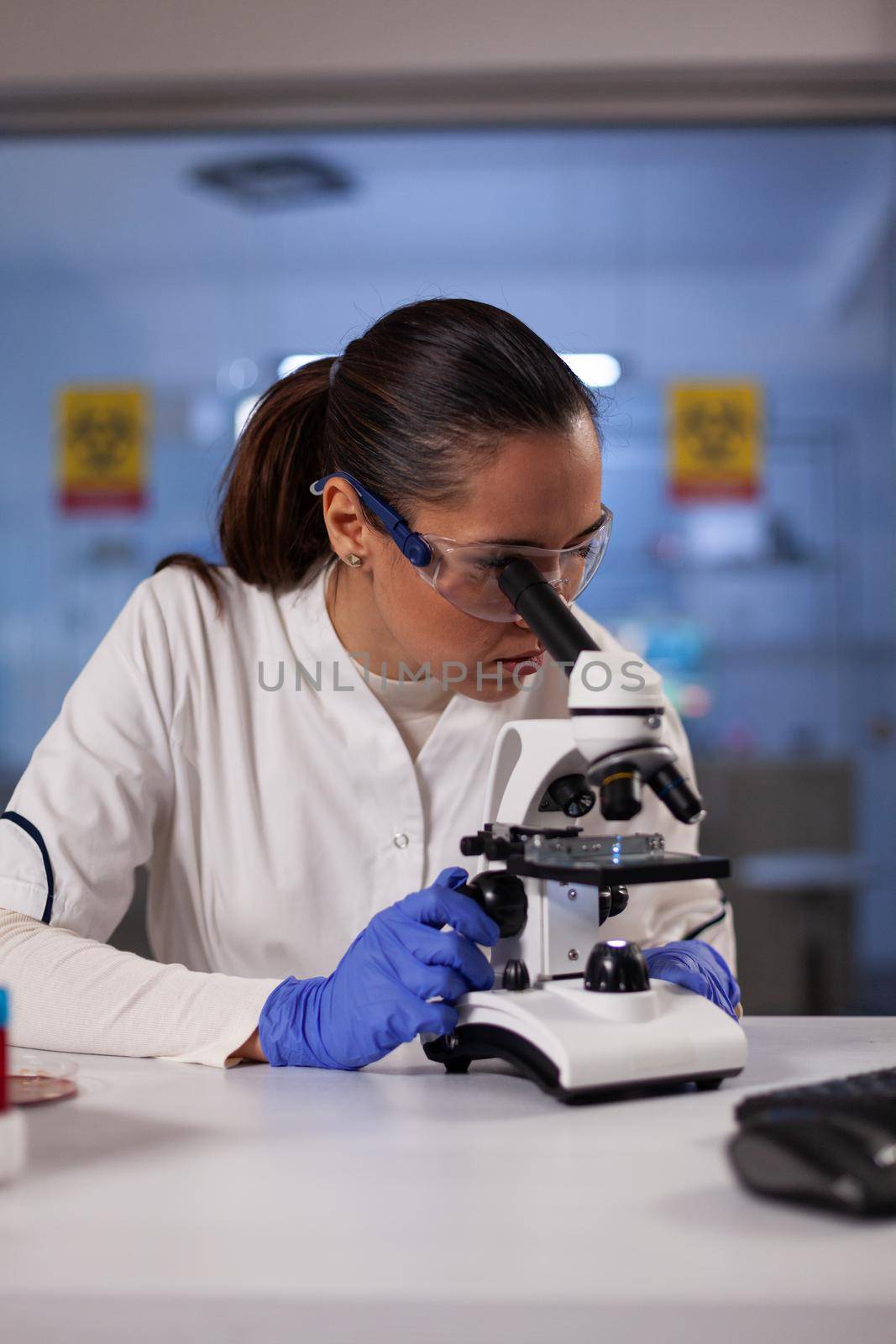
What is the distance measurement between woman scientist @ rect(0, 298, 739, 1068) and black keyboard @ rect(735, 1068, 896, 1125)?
0.98 ft

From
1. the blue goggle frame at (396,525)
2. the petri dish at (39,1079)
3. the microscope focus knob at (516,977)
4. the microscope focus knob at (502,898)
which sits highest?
the blue goggle frame at (396,525)

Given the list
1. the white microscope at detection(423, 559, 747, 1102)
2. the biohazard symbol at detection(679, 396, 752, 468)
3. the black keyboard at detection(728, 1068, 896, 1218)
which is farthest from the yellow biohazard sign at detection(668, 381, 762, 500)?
the black keyboard at detection(728, 1068, 896, 1218)

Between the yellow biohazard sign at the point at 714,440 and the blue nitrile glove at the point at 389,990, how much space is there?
2.59 m

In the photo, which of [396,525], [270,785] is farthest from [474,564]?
[270,785]

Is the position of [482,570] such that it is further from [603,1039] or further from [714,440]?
[714,440]

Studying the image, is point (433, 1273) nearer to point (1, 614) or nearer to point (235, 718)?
point (235, 718)

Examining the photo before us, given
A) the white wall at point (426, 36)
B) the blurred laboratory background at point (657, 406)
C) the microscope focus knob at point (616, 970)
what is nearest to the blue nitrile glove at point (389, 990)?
the microscope focus knob at point (616, 970)

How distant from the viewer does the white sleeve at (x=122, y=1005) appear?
124cm

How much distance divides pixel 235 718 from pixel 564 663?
0.61 meters

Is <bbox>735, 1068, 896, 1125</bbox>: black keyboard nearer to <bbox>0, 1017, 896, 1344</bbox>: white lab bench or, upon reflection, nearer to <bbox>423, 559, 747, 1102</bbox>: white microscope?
<bbox>0, 1017, 896, 1344</bbox>: white lab bench

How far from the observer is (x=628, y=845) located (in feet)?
3.66

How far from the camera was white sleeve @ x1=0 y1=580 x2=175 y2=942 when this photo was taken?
146 centimetres

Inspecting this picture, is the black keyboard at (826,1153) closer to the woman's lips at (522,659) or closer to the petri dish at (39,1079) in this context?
the petri dish at (39,1079)

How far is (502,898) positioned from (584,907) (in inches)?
3.1
